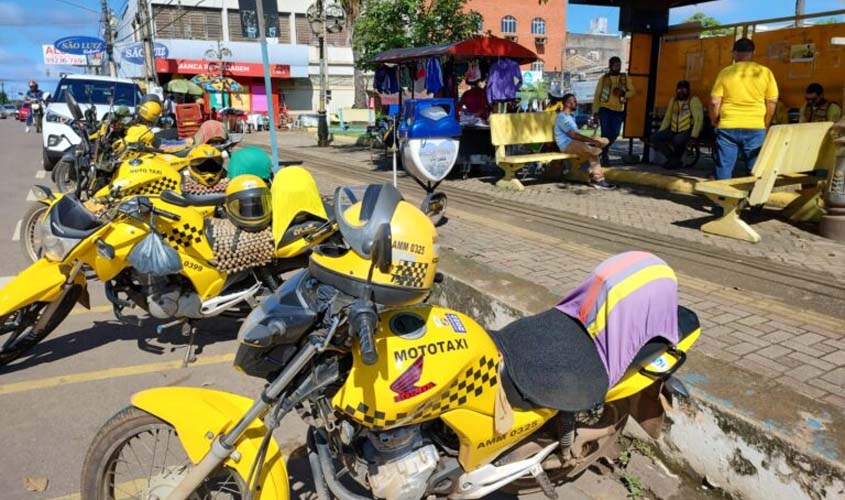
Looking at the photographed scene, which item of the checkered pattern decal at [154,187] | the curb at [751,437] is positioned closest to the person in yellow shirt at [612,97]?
the checkered pattern decal at [154,187]

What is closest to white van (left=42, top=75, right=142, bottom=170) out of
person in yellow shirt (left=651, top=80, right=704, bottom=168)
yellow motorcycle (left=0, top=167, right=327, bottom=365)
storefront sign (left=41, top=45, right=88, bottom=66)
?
yellow motorcycle (left=0, top=167, right=327, bottom=365)

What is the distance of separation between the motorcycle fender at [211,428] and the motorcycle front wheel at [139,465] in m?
0.05

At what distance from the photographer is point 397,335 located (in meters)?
1.99

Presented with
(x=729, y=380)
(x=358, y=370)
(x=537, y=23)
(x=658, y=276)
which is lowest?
(x=729, y=380)

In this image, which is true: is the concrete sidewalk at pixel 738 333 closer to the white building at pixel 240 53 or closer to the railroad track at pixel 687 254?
the railroad track at pixel 687 254

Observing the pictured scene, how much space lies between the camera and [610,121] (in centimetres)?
1184

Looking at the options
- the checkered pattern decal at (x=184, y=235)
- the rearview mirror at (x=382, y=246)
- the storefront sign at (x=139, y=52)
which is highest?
the storefront sign at (x=139, y=52)

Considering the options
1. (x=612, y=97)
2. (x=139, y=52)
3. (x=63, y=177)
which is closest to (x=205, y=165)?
(x=63, y=177)

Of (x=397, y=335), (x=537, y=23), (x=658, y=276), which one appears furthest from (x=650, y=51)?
(x=537, y=23)

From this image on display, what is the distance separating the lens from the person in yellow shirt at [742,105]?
7016 mm

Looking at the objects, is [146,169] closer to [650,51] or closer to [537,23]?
[650,51]

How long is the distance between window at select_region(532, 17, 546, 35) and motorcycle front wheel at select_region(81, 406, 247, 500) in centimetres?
6525

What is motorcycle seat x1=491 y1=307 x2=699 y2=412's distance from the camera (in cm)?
220

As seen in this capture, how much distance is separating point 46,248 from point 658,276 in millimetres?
3687
